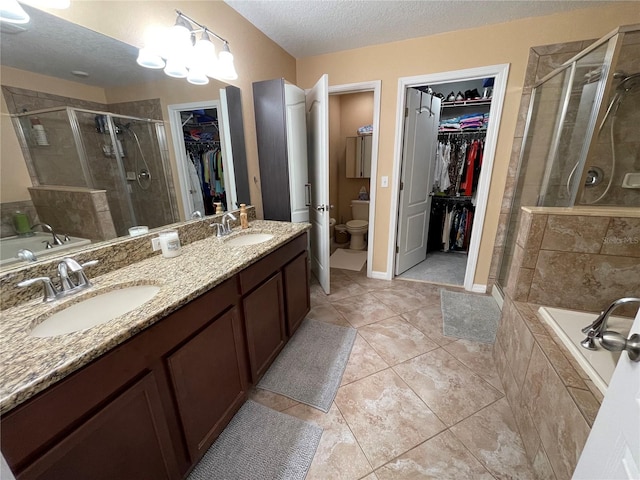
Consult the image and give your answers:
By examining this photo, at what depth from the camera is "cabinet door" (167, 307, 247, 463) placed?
0.97 meters

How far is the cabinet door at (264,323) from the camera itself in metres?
1.36

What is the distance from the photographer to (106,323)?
2.58 feet

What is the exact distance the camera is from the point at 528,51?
6.68ft

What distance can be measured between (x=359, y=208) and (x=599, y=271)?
289 centimetres

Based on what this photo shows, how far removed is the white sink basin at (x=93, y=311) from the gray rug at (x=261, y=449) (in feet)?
2.60

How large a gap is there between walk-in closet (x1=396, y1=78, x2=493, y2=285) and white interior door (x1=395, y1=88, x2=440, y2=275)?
0.01 meters

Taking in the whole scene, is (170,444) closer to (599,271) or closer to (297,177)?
(297,177)

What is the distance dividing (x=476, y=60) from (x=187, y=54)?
224cm

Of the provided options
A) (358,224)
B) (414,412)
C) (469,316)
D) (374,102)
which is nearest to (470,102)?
(374,102)

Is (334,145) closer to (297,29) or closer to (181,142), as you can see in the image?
(297,29)

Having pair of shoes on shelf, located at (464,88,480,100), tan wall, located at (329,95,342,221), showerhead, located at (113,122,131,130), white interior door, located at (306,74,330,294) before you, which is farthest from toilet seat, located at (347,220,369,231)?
showerhead, located at (113,122,131,130)

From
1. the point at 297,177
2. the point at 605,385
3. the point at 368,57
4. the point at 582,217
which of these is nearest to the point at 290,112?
the point at 297,177

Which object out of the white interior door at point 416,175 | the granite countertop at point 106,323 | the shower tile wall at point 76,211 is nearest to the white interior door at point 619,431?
the granite countertop at point 106,323

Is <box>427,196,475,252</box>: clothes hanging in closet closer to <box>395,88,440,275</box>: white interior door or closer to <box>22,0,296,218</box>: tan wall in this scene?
<box>395,88,440,275</box>: white interior door
